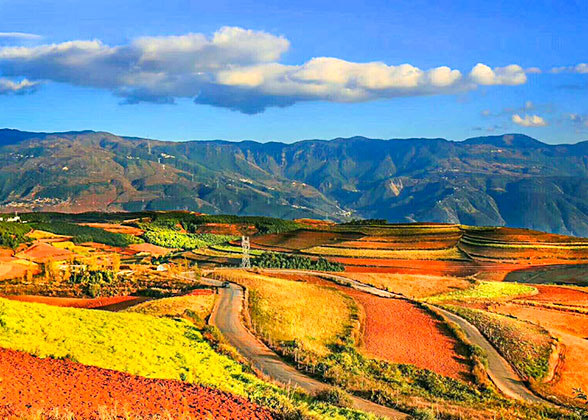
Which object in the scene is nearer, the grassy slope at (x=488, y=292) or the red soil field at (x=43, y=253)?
the grassy slope at (x=488, y=292)

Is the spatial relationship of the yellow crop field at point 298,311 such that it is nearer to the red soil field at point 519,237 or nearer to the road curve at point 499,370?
the road curve at point 499,370

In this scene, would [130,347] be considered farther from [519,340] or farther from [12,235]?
[12,235]

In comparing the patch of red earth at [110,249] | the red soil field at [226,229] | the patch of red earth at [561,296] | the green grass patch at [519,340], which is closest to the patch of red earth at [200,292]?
the green grass patch at [519,340]

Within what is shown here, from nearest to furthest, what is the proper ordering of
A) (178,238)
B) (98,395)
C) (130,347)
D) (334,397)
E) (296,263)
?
(98,395), (334,397), (130,347), (296,263), (178,238)

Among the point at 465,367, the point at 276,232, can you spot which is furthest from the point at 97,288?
the point at 276,232

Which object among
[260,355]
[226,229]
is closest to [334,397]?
[260,355]

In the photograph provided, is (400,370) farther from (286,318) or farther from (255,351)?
(286,318)
